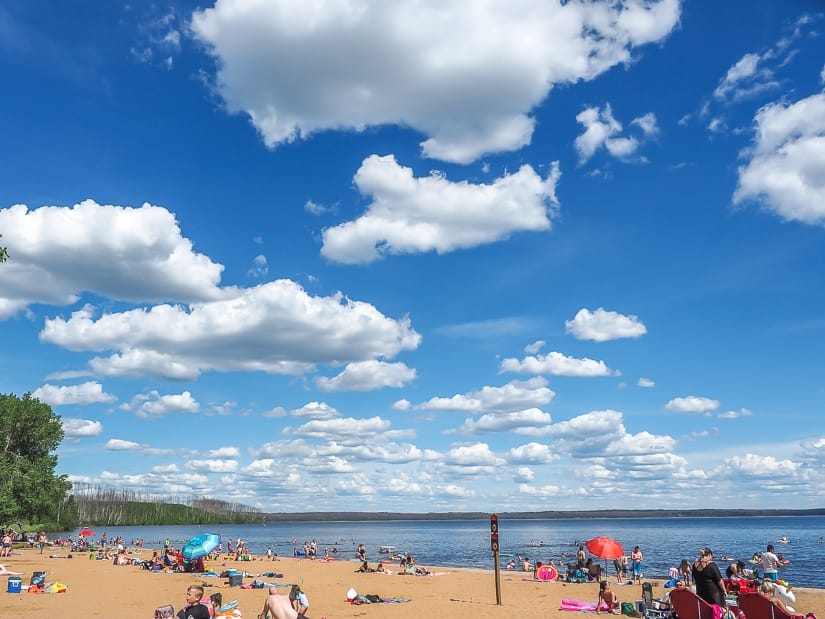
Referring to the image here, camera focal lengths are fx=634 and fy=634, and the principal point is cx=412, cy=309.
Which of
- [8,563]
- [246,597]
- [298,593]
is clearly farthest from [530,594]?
[8,563]

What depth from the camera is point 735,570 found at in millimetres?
21219

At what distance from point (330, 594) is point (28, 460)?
127ft

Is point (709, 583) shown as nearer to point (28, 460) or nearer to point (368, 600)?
point (368, 600)

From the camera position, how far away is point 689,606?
13695mm

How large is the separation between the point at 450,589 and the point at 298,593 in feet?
41.8

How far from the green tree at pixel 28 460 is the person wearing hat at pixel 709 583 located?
4544 cm

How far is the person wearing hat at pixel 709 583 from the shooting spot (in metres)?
13.4

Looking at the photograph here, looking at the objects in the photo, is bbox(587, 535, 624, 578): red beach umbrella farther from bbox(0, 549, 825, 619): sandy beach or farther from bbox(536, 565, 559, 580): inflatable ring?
bbox(536, 565, 559, 580): inflatable ring

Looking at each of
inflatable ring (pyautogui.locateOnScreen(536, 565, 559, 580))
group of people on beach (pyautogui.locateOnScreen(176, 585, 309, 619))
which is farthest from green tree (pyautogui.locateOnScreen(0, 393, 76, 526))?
group of people on beach (pyautogui.locateOnScreen(176, 585, 309, 619))

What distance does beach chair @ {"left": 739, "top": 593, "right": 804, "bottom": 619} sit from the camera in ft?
42.3

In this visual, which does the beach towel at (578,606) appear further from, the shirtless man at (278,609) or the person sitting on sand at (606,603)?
the shirtless man at (278,609)

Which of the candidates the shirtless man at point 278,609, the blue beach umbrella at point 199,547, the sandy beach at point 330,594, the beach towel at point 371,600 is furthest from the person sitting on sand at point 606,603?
the blue beach umbrella at point 199,547

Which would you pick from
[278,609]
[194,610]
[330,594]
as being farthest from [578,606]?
[194,610]

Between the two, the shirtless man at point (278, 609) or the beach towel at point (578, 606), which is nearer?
the shirtless man at point (278, 609)
